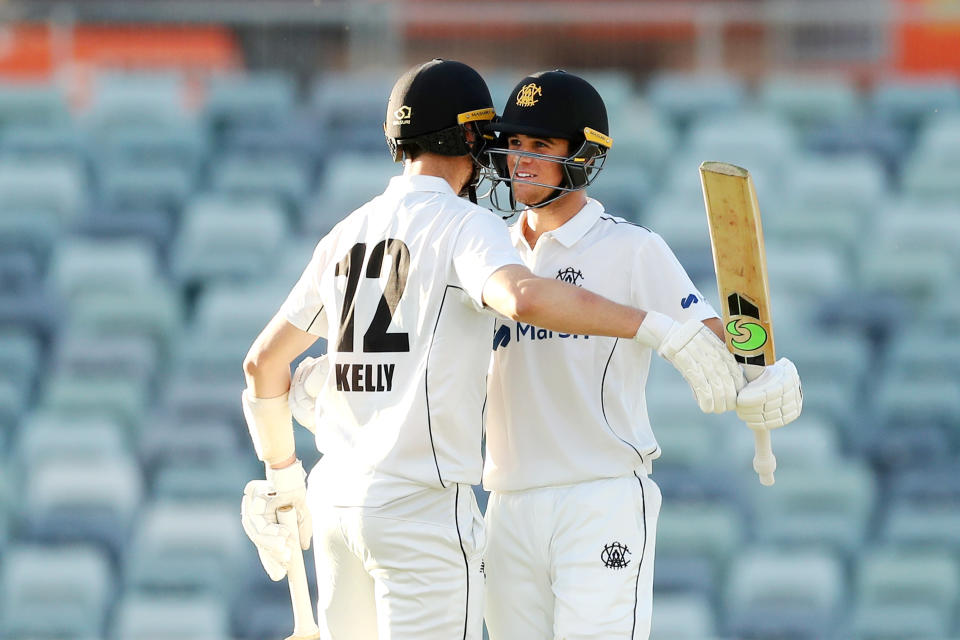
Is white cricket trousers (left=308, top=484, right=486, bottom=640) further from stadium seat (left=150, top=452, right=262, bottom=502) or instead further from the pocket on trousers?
stadium seat (left=150, top=452, right=262, bottom=502)

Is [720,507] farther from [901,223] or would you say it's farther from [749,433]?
[901,223]

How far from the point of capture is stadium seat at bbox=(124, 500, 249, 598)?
6.06m

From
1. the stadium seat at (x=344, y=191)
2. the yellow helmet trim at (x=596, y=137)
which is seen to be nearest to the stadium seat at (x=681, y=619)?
the stadium seat at (x=344, y=191)

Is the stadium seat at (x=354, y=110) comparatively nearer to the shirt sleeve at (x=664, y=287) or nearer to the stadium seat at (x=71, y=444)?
the stadium seat at (x=71, y=444)

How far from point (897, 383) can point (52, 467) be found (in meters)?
3.75

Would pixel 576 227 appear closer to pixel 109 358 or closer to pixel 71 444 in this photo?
pixel 71 444

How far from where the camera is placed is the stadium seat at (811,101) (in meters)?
7.95

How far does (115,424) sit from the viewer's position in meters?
6.73

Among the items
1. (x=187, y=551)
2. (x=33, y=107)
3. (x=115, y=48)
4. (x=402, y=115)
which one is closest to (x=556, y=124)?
(x=402, y=115)

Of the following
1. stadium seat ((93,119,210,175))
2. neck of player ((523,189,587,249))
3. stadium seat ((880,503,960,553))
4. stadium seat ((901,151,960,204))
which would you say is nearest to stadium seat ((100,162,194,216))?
stadium seat ((93,119,210,175))

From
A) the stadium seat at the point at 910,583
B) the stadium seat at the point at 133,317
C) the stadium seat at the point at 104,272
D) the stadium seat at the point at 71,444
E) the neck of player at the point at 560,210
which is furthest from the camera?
the stadium seat at the point at 104,272

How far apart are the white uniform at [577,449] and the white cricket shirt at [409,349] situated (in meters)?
0.23

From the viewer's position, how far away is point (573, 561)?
2896 millimetres

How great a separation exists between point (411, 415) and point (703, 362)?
0.54m
